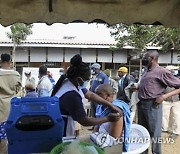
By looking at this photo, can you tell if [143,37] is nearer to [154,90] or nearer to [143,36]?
[143,36]

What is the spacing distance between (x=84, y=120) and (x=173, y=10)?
1133 mm

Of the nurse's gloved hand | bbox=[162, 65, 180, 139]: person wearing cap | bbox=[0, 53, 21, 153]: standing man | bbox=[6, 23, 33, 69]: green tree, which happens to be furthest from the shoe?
bbox=[6, 23, 33, 69]: green tree

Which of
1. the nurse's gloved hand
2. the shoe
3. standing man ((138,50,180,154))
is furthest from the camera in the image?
the shoe

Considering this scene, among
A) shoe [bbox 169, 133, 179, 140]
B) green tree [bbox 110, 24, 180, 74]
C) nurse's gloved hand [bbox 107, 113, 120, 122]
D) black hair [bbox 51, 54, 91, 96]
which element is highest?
green tree [bbox 110, 24, 180, 74]

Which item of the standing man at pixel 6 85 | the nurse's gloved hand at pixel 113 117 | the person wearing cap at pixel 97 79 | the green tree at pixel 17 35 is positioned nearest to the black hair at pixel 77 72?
the nurse's gloved hand at pixel 113 117

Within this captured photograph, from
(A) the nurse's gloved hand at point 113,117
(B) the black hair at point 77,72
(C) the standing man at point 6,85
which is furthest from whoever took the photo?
(C) the standing man at point 6,85

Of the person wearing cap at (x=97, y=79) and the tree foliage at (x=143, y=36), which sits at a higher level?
the tree foliage at (x=143, y=36)

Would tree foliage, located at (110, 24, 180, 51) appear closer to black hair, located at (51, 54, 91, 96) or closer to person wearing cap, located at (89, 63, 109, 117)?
person wearing cap, located at (89, 63, 109, 117)

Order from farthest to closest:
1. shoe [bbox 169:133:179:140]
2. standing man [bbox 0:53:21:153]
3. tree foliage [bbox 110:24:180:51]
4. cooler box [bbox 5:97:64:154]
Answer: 1. tree foliage [bbox 110:24:180:51]
2. shoe [bbox 169:133:179:140]
3. standing man [bbox 0:53:21:153]
4. cooler box [bbox 5:97:64:154]

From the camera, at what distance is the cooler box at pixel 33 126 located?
1.90 m

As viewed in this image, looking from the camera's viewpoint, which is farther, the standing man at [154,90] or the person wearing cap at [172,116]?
the person wearing cap at [172,116]

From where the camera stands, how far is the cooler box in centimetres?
190

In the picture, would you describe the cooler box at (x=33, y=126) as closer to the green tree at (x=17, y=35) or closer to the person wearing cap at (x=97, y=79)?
the person wearing cap at (x=97, y=79)

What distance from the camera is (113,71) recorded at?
18.9m
